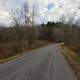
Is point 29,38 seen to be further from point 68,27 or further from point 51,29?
point 51,29

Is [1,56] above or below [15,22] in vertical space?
below

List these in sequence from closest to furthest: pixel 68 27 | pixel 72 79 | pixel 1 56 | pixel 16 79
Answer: pixel 16 79
pixel 72 79
pixel 1 56
pixel 68 27

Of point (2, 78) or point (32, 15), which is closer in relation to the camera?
point (2, 78)

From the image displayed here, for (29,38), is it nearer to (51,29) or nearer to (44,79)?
(44,79)

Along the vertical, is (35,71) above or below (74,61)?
above

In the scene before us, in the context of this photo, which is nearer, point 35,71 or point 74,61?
point 35,71

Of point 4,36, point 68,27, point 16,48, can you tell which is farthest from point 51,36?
point 16,48

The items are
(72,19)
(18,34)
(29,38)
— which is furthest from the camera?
(72,19)

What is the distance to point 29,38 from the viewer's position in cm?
7925

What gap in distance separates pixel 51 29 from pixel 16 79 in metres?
182

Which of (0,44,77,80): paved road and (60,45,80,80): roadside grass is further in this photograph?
(60,45,80,80): roadside grass

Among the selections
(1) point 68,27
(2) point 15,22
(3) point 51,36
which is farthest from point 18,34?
(3) point 51,36

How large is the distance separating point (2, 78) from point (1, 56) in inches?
789

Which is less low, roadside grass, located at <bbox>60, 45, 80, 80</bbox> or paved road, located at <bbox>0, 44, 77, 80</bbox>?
paved road, located at <bbox>0, 44, 77, 80</bbox>
